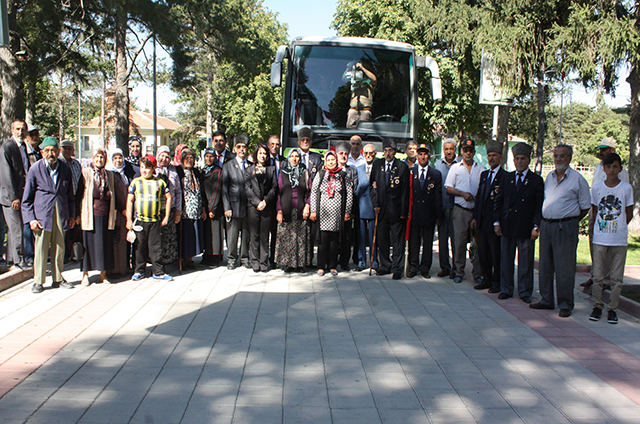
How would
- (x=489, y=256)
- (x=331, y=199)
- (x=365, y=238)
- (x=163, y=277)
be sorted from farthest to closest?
(x=365, y=238) → (x=331, y=199) → (x=163, y=277) → (x=489, y=256)

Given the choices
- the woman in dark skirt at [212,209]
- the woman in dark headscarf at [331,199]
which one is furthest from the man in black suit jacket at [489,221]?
the woman in dark skirt at [212,209]

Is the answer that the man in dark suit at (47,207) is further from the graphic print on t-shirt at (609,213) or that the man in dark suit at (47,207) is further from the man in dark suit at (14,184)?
the graphic print on t-shirt at (609,213)

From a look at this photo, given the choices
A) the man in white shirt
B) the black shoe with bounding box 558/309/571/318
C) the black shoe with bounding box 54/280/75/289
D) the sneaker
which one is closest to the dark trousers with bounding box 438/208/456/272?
the man in white shirt

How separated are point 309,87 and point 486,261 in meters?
4.63

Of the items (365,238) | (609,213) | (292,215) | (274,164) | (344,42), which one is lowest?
(365,238)

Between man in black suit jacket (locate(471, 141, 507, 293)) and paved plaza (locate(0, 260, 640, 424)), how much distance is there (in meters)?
0.48

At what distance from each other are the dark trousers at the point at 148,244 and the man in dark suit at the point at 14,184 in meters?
1.66

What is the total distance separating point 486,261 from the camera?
818 centimetres

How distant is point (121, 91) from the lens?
2102cm

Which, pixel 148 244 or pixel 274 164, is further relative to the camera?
pixel 274 164

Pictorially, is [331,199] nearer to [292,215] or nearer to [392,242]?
[292,215]

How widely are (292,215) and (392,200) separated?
1.56 meters

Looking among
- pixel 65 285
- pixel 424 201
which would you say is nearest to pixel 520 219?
pixel 424 201

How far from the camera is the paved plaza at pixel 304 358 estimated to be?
4.08 metres
